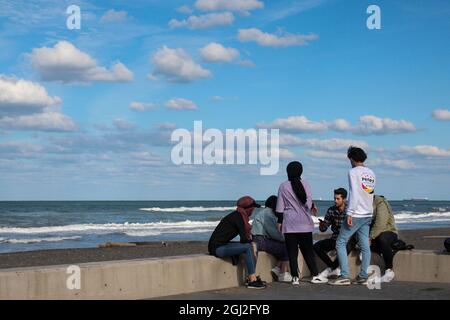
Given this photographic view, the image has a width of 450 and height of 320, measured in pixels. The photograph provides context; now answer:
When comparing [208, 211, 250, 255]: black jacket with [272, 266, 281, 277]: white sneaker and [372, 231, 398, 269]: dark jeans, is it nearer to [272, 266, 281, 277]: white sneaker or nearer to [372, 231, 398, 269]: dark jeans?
[272, 266, 281, 277]: white sneaker

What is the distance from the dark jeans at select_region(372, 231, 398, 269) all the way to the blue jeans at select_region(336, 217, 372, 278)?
37 cm

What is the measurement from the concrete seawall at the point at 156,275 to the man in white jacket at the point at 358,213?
746mm

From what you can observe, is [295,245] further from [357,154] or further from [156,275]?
[156,275]

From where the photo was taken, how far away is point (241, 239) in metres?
8.94

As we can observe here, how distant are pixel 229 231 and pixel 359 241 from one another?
1.88 m

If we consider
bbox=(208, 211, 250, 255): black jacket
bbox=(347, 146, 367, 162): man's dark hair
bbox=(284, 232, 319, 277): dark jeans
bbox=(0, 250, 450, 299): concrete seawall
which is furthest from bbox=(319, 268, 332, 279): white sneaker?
bbox=(347, 146, 367, 162): man's dark hair

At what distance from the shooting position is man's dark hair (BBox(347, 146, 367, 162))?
355 inches

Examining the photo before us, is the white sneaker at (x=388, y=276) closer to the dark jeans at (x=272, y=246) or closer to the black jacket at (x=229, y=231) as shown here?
the dark jeans at (x=272, y=246)

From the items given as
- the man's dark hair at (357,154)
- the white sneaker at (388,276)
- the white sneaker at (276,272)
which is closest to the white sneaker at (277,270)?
the white sneaker at (276,272)

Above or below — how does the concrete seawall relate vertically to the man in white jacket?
below

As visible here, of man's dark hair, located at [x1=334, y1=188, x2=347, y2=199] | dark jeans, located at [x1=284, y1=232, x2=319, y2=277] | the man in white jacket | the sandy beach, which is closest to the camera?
the man in white jacket
